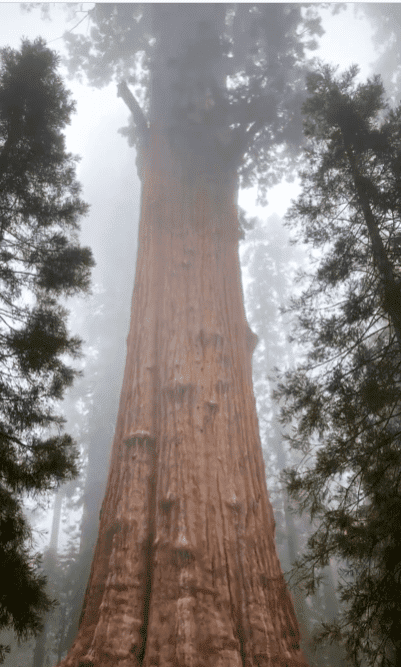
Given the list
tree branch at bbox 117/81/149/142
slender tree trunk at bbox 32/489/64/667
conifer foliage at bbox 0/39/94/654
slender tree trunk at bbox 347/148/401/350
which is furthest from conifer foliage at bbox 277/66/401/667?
tree branch at bbox 117/81/149/142

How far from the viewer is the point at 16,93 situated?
14.5 feet

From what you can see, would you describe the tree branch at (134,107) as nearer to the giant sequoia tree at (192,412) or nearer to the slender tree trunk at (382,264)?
the giant sequoia tree at (192,412)

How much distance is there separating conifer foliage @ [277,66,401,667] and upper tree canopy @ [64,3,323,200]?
116 inches

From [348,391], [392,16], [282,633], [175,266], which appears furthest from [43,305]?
[392,16]

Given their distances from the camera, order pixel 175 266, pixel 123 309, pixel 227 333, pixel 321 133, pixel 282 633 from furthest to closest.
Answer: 1. pixel 123 309
2. pixel 175 266
3. pixel 227 333
4. pixel 321 133
5. pixel 282 633

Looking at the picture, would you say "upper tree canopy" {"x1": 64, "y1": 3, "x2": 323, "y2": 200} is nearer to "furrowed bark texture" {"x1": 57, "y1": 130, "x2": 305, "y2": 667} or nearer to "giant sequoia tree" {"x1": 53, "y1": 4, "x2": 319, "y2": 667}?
"giant sequoia tree" {"x1": 53, "y1": 4, "x2": 319, "y2": 667}

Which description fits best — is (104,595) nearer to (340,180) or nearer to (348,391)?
(348,391)

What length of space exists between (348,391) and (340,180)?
2.13 m

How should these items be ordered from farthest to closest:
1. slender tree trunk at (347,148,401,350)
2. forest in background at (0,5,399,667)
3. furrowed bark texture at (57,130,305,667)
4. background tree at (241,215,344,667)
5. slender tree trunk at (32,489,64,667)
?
1. background tree at (241,215,344,667)
2. forest in background at (0,5,399,667)
3. slender tree trunk at (32,489,64,667)
4. slender tree trunk at (347,148,401,350)
5. furrowed bark texture at (57,130,305,667)

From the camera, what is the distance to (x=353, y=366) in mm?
3809

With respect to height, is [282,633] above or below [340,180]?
below

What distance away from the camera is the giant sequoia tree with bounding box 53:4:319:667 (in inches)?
125

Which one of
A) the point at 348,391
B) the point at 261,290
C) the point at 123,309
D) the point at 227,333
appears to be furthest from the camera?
the point at 123,309

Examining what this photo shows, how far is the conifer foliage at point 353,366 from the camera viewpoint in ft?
10.3
